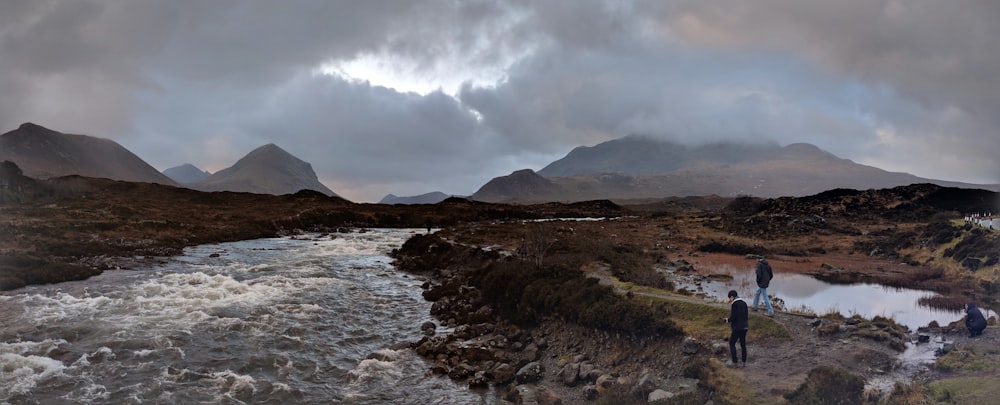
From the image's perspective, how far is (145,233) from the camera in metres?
47.2

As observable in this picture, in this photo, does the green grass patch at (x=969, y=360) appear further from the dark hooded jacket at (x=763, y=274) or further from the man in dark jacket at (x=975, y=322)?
the dark hooded jacket at (x=763, y=274)

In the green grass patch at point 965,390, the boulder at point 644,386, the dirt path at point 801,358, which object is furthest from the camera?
the boulder at point 644,386

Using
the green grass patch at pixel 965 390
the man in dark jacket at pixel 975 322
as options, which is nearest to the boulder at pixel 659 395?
the green grass patch at pixel 965 390

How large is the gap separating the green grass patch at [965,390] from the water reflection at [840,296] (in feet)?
22.3

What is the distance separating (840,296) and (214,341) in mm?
28178

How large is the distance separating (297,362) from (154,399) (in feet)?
14.2

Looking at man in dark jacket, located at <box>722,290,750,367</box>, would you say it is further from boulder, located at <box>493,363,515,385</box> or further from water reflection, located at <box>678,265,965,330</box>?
water reflection, located at <box>678,265,965,330</box>

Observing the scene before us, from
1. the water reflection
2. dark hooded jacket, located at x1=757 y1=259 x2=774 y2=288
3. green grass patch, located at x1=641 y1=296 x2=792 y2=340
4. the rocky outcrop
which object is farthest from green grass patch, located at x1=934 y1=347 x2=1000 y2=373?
the rocky outcrop

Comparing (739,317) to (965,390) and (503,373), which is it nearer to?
(965,390)

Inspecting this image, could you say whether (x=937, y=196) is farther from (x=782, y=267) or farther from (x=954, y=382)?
(x=954, y=382)

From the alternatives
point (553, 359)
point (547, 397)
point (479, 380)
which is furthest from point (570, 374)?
point (479, 380)

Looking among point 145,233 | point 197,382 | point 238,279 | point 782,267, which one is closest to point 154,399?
point 197,382

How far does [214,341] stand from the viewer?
1812 cm

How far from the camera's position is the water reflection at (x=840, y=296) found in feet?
63.2
